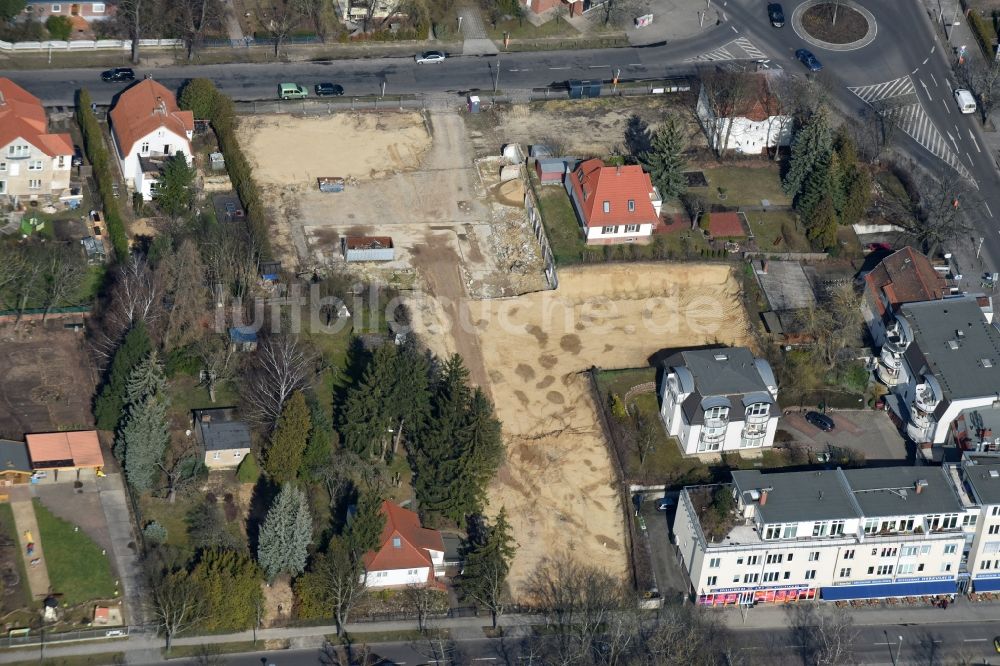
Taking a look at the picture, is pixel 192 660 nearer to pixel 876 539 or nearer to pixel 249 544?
pixel 249 544

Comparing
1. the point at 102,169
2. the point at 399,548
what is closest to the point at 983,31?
the point at 102,169

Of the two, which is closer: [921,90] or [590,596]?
[590,596]

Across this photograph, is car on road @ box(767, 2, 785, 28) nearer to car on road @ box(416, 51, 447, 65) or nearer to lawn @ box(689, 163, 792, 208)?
lawn @ box(689, 163, 792, 208)

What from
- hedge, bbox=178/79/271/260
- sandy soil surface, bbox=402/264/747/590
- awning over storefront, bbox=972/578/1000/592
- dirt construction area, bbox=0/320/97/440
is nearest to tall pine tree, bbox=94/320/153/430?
dirt construction area, bbox=0/320/97/440

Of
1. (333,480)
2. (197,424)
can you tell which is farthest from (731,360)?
(197,424)

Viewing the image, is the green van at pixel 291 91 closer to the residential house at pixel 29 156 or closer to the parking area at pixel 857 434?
the residential house at pixel 29 156

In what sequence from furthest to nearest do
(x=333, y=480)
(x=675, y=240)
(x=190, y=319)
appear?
1. (x=675, y=240)
2. (x=190, y=319)
3. (x=333, y=480)

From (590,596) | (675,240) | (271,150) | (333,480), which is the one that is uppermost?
(271,150)
